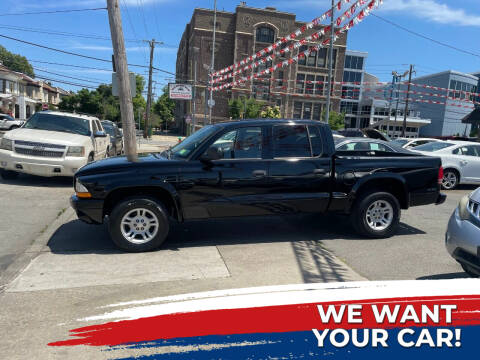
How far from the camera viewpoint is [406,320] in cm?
233

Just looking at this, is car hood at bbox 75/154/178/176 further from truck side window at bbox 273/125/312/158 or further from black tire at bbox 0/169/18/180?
black tire at bbox 0/169/18/180

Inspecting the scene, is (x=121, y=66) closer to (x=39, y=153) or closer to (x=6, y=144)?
(x=39, y=153)

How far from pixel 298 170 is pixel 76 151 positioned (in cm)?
606

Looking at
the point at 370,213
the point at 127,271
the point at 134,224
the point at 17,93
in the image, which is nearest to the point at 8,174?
the point at 134,224

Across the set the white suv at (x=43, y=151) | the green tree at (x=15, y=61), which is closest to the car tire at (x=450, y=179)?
the white suv at (x=43, y=151)

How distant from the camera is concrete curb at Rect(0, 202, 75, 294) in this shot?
4.11 metres

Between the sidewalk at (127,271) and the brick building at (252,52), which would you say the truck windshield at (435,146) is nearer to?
the sidewalk at (127,271)

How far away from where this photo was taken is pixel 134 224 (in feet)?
16.2

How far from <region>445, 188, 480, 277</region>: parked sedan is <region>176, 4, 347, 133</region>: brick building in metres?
51.6

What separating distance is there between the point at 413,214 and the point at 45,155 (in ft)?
27.4

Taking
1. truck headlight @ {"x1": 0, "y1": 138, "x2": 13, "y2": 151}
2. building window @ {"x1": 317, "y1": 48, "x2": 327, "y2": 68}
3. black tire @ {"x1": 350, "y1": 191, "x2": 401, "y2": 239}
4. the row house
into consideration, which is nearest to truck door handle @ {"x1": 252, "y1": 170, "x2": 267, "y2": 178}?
black tire @ {"x1": 350, "y1": 191, "x2": 401, "y2": 239}

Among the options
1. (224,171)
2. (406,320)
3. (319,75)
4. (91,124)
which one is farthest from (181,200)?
(319,75)

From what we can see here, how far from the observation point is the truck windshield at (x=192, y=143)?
522cm

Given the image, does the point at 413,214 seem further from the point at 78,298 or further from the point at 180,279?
the point at 78,298
